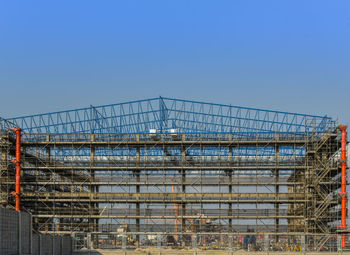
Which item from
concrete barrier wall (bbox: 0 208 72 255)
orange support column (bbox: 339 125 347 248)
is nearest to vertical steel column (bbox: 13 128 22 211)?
concrete barrier wall (bbox: 0 208 72 255)

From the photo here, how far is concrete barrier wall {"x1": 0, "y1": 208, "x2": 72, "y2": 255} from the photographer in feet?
179

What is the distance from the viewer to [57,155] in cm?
8744

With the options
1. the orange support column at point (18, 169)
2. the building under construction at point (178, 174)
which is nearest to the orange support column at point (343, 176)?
the building under construction at point (178, 174)

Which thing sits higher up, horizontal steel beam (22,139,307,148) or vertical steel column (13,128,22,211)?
horizontal steel beam (22,139,307,148)

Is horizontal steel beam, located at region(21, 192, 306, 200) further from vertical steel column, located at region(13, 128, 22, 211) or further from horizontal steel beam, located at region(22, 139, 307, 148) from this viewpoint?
horizontal steel beam, located at region(22, 139, 307, 148)

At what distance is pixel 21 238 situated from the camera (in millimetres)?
58375

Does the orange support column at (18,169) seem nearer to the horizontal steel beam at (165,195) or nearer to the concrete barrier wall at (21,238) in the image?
the horizontal steel beam at (165,195)

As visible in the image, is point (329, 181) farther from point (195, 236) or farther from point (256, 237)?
point (195, 236)

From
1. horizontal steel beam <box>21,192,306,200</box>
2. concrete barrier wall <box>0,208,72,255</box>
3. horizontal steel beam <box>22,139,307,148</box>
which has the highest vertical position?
horizontal steel beam <box>22,139,307,148</box>

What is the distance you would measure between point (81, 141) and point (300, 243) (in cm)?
3297

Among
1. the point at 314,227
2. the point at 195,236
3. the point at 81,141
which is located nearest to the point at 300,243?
the point at 314,227

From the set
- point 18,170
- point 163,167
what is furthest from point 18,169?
point 163,167

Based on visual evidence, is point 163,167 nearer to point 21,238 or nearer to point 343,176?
point 343,176

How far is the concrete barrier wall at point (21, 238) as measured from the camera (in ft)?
179
